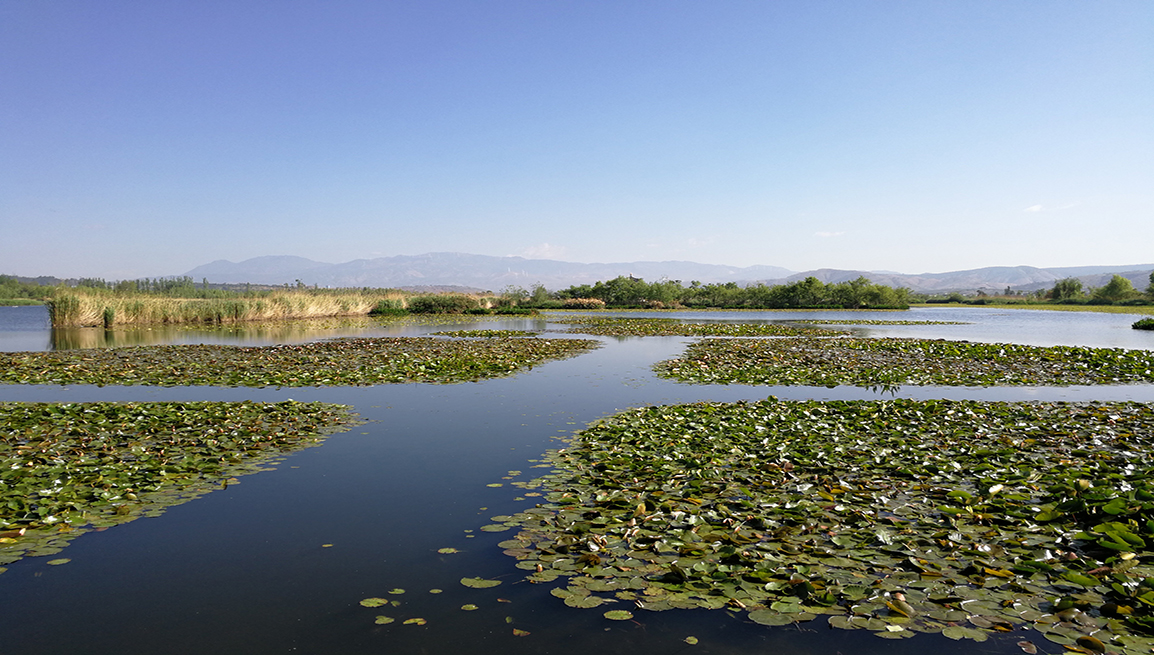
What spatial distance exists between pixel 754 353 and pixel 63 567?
2031cm

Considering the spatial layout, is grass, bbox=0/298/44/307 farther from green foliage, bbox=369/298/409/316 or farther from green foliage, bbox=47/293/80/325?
green foliage, bbox=47/293/80/325

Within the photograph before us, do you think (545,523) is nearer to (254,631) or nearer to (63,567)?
(254,631)

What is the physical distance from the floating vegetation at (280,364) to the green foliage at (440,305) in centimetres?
3570

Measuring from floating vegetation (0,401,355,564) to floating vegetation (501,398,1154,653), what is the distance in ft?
14.8

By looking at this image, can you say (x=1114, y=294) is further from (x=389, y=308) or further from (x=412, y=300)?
(x=389, y=308)

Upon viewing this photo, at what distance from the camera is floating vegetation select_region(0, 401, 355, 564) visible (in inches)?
244

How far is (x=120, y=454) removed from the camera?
8.44 meters

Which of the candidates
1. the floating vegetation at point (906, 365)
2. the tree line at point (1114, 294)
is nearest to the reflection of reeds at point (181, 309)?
the floating vegetation at point (906, 365)

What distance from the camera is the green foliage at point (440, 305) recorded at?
60.6 metres

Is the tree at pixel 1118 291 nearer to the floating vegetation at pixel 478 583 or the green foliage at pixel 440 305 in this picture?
the green foliage at pixel 440 305

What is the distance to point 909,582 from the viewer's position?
4.71 meters

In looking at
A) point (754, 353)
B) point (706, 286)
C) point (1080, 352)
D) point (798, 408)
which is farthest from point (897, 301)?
point (798, 408)

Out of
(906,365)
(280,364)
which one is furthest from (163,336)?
(906,365)

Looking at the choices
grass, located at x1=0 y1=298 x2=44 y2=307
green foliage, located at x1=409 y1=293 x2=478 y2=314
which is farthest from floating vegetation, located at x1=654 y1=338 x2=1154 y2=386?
grass, located at x1=0 y1=298 x2=44 y2=307
